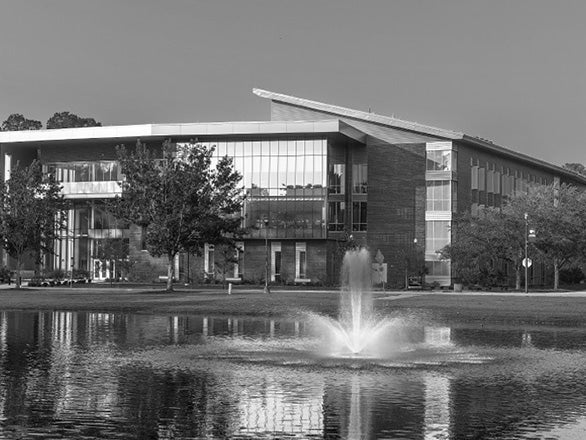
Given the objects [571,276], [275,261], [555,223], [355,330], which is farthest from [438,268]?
[355,330]

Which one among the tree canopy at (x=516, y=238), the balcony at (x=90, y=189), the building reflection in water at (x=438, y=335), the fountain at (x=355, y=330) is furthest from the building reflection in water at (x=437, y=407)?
the balcony at (x=90, y=189)

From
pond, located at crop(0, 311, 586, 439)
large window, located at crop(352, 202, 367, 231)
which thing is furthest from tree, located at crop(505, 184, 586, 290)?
pond, located at crop(0, 311, 586, 439)

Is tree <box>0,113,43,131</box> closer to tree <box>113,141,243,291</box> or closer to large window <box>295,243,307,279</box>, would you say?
large window <box>295,243,307,279</box>

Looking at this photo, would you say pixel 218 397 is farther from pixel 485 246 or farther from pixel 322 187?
pixel 322 187

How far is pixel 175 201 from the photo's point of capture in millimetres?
55062

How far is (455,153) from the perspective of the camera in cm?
8400

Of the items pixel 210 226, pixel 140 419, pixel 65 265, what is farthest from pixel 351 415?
pixel 65 265

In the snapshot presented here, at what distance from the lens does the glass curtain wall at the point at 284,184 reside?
81.9m

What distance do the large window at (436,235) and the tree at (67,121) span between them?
8395cm

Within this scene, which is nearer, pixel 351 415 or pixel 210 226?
pixel 351 415

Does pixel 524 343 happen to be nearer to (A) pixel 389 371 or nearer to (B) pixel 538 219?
(A) pixel 389 371

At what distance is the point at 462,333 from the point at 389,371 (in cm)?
1161

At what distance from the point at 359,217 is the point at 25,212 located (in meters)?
35.0

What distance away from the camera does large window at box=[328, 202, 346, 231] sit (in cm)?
8469
